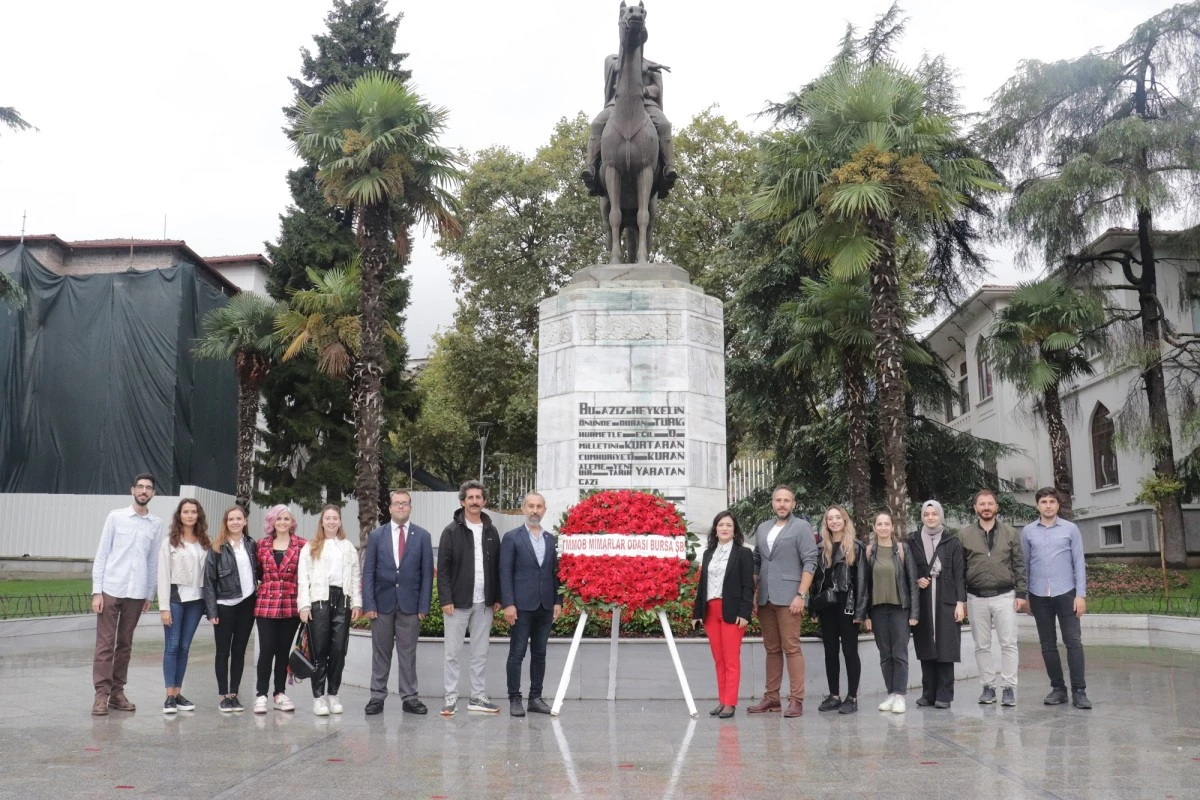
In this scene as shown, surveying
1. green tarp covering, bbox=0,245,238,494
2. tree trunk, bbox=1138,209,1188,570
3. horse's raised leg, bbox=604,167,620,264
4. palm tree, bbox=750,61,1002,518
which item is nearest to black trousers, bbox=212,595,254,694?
horse's raised leg, bbox=604,167,620,264

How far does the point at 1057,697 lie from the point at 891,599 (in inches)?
69.6

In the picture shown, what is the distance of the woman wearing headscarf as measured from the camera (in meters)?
9.41

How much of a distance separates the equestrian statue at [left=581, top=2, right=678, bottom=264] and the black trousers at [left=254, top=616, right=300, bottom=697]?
241 inches

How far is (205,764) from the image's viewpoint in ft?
21.6

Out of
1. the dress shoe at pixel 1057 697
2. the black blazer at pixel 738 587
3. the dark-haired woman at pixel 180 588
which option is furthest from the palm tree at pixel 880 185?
the dark-haired woman at pixel 180 588

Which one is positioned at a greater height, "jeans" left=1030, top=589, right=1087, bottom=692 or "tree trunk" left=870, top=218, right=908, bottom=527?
"tree trunk" left=870, top=218, right=908, bottom=527

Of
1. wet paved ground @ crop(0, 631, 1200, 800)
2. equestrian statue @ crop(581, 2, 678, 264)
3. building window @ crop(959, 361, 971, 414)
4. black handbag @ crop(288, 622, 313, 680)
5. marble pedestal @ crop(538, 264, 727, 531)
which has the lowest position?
wet paved ground @ crop(0, 631, 1200, 800)

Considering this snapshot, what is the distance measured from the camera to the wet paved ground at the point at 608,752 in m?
5.92

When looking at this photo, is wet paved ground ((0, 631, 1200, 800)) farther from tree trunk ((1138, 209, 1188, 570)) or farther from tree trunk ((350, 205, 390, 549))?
tree trunk ((1138, 209, 1188, 570))

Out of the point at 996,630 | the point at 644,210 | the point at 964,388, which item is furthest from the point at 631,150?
the point at 964,388

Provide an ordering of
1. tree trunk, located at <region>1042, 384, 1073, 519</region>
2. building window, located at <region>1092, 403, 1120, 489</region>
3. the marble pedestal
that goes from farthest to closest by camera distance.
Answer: building window, located at <region>1092, 403, 1120, 489</region> < tree trunk, located at <region>1042, 384, 1073, 519</region> < the marble pedestal

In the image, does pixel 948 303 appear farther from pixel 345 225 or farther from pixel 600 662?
pixel 600 662

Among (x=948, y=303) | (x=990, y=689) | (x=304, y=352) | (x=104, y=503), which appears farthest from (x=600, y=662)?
(x=104, y=503)

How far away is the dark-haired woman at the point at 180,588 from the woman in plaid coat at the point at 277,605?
0.53 m
